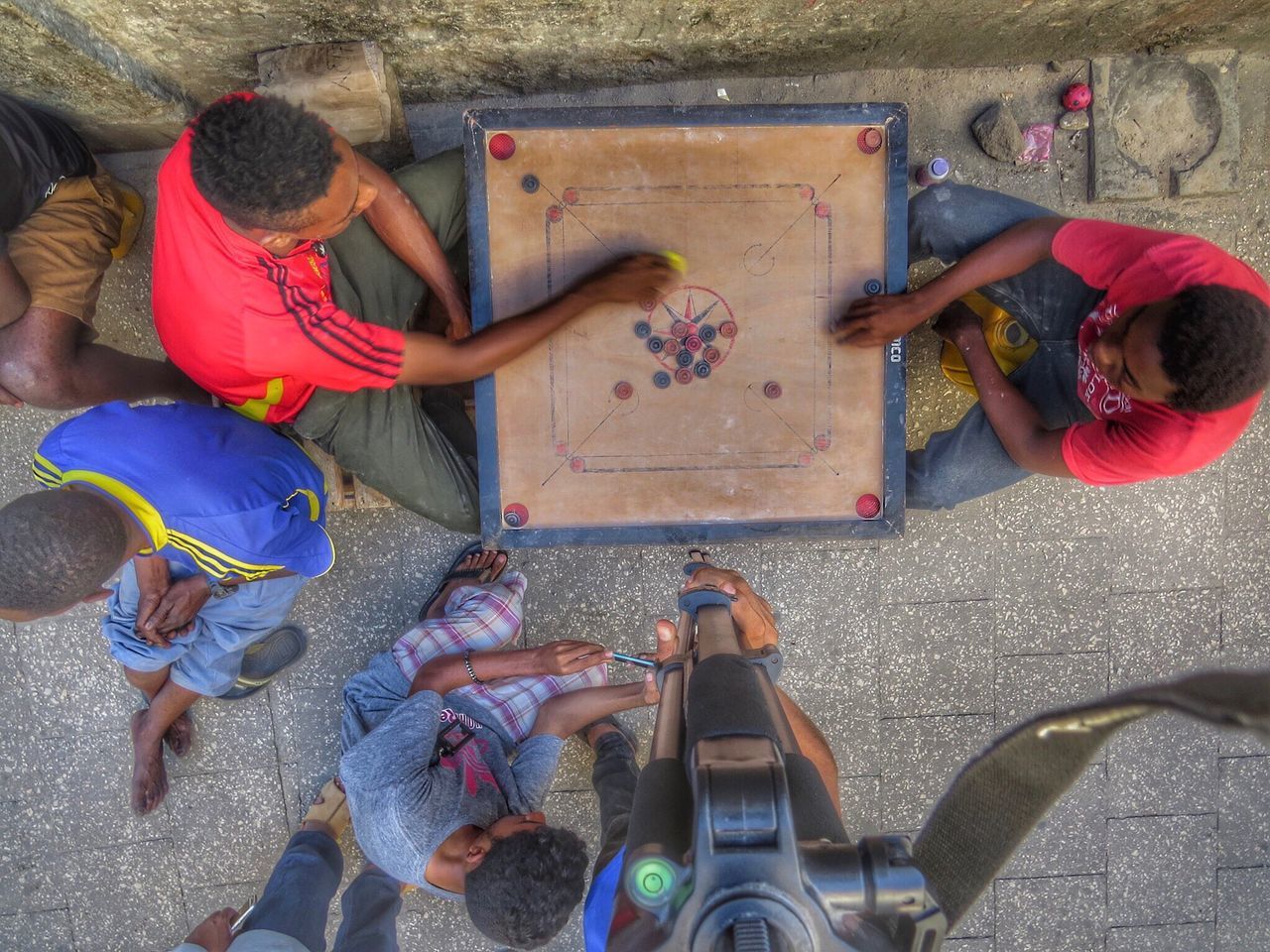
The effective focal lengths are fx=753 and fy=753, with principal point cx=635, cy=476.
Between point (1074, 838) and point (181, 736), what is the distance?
3267mm

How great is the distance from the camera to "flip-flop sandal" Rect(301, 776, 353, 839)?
2.61 metres

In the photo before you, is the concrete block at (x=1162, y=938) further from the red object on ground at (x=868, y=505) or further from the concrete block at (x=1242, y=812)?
the red object on ground at (x=868, y=505)

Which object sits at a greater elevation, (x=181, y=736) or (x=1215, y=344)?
(x=1215, y=344)

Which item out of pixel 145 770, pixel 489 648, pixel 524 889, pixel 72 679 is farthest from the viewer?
pixel 72 679

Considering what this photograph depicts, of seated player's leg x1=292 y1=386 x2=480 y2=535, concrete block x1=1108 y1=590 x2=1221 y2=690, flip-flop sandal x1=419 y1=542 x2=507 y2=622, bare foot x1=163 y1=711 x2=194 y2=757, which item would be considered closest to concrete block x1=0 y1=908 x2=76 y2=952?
bare foot x1=163 y1=711 x2=194 y2=757

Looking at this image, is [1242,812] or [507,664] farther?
[1242,812]

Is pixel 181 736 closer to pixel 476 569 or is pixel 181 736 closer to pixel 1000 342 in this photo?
pixel 476 569

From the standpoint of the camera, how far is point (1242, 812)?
284 cm

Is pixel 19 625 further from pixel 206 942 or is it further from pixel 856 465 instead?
pixel 856 465

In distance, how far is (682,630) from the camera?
1786 mm

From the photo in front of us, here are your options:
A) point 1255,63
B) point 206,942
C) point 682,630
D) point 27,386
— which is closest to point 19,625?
point 27,386

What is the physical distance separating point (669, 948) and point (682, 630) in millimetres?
842

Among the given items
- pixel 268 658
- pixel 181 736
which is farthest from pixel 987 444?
pixel 181 736

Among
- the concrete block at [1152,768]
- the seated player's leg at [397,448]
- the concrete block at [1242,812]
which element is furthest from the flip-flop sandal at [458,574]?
the concrete block at [1242,812]
